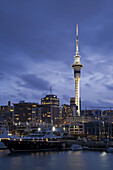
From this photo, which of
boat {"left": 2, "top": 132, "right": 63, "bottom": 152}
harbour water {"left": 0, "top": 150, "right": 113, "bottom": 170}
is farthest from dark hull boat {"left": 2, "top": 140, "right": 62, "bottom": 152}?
harbour water {"left": 0, "top": 150, "right": 113, "bottom": 170}

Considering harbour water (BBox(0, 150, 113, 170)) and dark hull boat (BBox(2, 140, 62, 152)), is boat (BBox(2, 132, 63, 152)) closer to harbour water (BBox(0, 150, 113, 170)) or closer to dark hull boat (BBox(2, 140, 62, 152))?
dark hull boat (BBox(2, 140, 62, 152))

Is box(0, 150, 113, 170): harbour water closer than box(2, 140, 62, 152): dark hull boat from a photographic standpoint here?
Yes

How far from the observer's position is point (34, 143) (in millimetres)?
110188

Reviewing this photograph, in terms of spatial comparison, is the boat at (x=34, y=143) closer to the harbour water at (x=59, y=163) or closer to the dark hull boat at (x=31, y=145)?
the dark hull boat at (x=31, y=145)

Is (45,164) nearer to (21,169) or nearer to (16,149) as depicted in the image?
(21,169)

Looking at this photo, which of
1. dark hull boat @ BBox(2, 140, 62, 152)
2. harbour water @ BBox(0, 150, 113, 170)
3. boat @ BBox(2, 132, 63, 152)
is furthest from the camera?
boat @ BBox(2, 132, 63, 152)

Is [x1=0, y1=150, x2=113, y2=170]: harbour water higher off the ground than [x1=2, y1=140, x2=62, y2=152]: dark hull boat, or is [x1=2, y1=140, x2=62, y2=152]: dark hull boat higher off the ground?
[x1=2, y1=140, x2=62, y2=152]: dark hull boat

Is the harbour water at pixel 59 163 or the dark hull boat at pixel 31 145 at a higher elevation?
the dark hull boat at pixel 31 145

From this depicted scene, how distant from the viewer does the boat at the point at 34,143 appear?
10644 cm

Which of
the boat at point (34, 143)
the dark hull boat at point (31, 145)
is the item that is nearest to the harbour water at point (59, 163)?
the dark hull boat at point (31, 145)

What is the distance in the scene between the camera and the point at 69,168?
73.5 metres

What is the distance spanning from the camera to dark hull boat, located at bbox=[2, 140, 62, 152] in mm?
106188

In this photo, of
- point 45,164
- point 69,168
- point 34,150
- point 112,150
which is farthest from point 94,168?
point 34,150

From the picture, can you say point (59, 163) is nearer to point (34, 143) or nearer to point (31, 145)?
point (31, 145)
